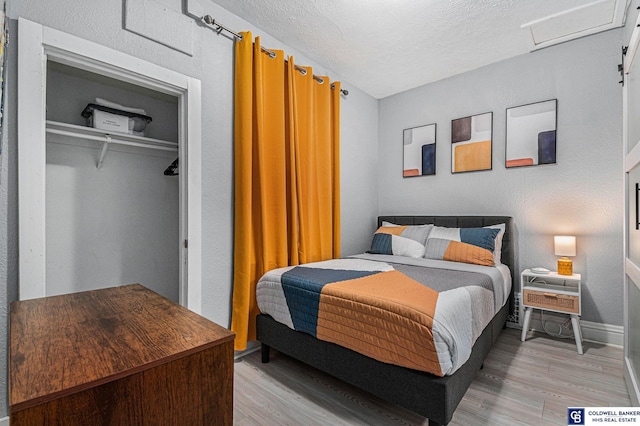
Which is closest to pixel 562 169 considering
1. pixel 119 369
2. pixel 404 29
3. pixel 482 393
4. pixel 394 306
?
pixel 404 29

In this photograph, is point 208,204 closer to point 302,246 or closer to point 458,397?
point 302,246

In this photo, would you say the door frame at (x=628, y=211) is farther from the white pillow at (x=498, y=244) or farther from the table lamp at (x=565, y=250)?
the white pillow at (x=498, y=244)

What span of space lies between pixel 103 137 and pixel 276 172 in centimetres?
128

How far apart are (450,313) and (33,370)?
1483 millimetres

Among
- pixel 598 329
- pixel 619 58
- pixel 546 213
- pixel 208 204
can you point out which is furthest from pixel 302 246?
pixel 619 58

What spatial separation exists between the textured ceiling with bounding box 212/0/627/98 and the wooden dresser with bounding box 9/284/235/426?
225 cm

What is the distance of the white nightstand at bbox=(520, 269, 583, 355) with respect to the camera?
231cm

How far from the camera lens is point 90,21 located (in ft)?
5.51

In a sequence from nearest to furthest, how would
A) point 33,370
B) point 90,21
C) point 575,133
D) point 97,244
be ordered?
point 33,370
point 90,21
point 97,244
point 575,133

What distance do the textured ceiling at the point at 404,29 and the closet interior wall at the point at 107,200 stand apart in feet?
3.89

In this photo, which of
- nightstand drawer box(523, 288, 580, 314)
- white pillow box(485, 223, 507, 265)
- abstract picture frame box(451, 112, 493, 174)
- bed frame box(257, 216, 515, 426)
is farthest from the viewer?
abstract picture frame box(451, 112, 493, 174)

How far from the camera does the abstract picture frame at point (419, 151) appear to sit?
348 centimetres

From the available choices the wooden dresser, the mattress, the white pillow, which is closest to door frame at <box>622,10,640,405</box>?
the mattress

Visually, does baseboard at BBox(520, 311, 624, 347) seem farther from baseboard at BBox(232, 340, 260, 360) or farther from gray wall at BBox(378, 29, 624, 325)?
baseboard at BBox(232, 340, 260, 360)
